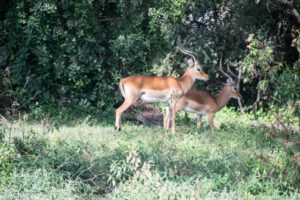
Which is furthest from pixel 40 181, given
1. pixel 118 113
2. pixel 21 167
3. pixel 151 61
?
pixel 151 61

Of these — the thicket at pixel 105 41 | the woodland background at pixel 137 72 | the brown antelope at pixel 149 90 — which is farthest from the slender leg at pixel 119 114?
the thicket at pixel 105 41

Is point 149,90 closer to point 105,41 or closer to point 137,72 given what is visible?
point 137,72

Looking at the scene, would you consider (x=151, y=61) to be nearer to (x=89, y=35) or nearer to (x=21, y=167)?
(x=89, y=35)

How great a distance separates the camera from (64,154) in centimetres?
706

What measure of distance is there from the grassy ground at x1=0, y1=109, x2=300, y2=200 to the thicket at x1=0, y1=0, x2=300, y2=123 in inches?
147

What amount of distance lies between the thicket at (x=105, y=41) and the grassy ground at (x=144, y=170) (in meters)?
3.75

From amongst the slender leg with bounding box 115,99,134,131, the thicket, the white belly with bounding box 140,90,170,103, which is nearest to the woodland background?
the thicket

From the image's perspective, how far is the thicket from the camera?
11.7 m

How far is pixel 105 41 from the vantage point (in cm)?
1237

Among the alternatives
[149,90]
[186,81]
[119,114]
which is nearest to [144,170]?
[119,114]

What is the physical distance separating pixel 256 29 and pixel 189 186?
735 cm

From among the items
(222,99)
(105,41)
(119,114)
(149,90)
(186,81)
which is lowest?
(119,114)

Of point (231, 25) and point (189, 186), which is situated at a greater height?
point (231, 25)

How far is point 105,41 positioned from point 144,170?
684 cm
